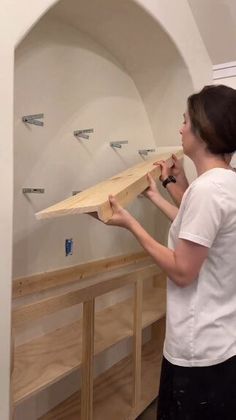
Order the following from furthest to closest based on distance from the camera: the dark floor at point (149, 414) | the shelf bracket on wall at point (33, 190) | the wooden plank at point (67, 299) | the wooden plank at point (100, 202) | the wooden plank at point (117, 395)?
the dark floor at point (149, 414), the wooden plank at point (117, 395), the shelf bracket on wall at point (33, 190), the wooden plank at point (67, 299), the wooden plank at point (100, 202)

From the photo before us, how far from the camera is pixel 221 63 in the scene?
2.49 metres

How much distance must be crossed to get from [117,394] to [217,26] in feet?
7.49

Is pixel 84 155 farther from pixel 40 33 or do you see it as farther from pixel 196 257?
pixel 196 257

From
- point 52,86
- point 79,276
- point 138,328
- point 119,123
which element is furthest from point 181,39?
point 138,328

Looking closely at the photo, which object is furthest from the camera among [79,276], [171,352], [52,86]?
[79,276]

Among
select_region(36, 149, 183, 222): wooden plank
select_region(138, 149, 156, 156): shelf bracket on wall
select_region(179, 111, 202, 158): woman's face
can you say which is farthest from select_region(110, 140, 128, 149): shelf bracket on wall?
select_region(179, 111, 202, 158): woman's face

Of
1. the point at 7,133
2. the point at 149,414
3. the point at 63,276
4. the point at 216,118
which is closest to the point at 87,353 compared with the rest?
the point at 63,276

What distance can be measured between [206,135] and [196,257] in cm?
37

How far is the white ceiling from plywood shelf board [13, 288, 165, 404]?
1.69 metres

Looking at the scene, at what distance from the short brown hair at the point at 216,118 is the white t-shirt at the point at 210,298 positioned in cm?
9

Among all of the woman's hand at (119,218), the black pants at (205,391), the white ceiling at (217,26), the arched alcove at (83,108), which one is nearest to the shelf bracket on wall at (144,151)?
the arched alcove at (83,108)

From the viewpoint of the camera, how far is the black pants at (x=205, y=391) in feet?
3.65

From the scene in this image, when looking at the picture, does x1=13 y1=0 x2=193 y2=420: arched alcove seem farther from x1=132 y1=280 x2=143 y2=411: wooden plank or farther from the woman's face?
the woman's face

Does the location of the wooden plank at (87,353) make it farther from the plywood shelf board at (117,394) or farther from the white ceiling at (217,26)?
the white ceiling at (217,26)
